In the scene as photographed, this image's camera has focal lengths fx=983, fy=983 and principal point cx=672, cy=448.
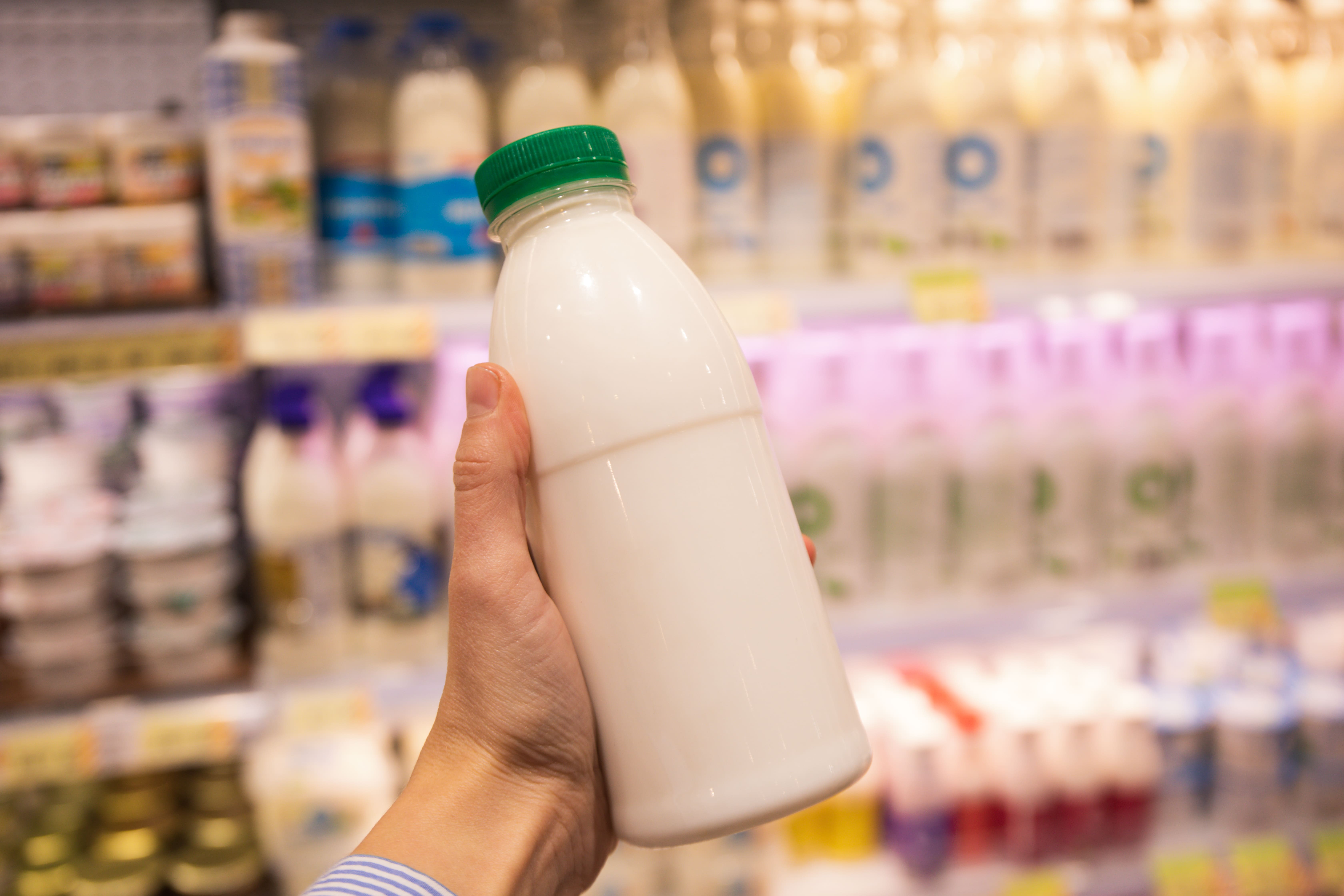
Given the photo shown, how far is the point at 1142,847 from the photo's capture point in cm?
157

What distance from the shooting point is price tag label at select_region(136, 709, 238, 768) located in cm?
118

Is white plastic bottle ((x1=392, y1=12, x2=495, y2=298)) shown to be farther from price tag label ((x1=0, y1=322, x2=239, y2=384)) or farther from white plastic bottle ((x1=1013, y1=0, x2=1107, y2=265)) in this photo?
white plastic bottle ((x1=1013, y1=0, x2=1107, y2=265))

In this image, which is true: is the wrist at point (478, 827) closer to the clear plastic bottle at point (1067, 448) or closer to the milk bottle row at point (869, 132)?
the milk bottle row at point (869, 132)

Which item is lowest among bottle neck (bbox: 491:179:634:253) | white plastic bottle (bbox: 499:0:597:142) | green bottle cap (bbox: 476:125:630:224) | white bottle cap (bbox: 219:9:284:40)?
bottle neck (bbox: 491:179:634:253)

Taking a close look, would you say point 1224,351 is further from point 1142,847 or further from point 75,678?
point 75,678

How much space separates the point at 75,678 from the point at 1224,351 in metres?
1.70

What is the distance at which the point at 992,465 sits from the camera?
4.75 feet

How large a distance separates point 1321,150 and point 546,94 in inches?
46.2

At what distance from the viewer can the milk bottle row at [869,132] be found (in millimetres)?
1265

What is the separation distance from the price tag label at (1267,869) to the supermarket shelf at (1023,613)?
1.33 feet

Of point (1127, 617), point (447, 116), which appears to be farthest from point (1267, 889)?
point (447, 116)

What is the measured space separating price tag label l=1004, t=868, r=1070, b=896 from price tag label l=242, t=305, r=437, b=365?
1.17 meters

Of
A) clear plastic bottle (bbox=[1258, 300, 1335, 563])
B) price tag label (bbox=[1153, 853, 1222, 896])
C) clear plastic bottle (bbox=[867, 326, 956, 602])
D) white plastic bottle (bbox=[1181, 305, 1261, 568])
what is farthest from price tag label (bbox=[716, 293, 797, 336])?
price tag label (bbox=[1153, 853, 1222, 896])

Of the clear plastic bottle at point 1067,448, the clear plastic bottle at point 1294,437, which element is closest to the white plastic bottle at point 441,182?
the clear plastic bottle at point 1067,448
